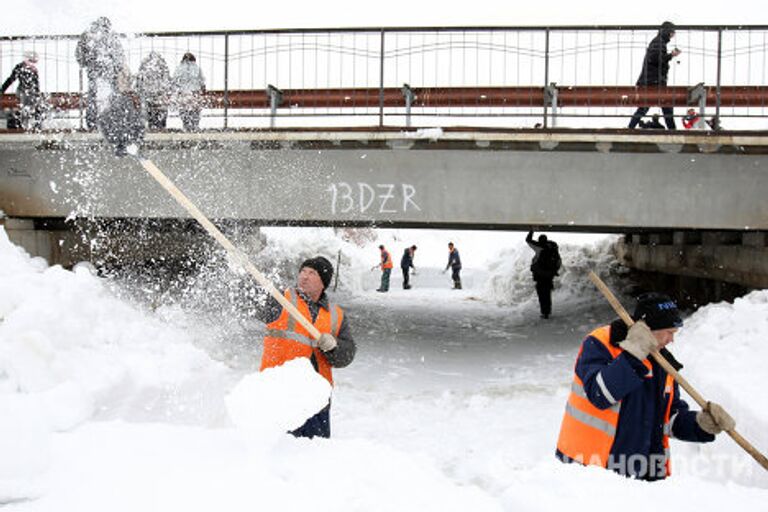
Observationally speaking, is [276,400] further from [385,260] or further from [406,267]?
[406,267]

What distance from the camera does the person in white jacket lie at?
901cm

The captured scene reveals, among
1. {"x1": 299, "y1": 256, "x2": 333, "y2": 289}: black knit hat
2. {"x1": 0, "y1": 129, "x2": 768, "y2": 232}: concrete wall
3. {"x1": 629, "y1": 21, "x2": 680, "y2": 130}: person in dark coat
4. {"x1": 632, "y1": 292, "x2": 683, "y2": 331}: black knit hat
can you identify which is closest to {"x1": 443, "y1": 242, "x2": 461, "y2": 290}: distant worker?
{"x1": 629, "y1": 21, "x2": 680, "y2": 130}: person in dark coat

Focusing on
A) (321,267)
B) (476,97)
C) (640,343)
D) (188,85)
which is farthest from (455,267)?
(640,343)

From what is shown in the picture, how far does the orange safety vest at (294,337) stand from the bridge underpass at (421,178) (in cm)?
455

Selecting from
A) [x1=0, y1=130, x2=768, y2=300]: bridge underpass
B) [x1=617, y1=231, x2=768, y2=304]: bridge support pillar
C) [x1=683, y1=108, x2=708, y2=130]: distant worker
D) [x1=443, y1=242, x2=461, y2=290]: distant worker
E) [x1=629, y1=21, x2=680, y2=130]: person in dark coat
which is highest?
[x1=629, y1=21, x2=680, y2=130]: person in dark coat

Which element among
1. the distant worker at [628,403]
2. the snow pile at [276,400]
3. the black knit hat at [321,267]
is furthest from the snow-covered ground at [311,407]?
the black knit hat at [321,267]

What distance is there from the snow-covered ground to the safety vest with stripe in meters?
0.15

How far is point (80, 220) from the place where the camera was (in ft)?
30.8

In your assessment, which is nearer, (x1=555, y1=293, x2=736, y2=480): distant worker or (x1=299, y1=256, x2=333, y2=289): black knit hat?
(x1=555, y1=293, x2=736, y2=480): distant worker

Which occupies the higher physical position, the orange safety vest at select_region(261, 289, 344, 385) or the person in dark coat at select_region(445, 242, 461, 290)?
the orange safety vest at select_region(261, 289, 344, 385)

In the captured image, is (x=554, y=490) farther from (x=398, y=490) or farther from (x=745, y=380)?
(x=745, y=380)

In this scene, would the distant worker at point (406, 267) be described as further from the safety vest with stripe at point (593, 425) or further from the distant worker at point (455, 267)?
the safety vest with stripe at point (593, 425)

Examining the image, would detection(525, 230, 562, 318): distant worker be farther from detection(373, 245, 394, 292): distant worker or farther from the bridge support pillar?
detection(373, 245, 394, 292): distant worker

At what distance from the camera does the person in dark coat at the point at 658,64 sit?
27.6 feet
